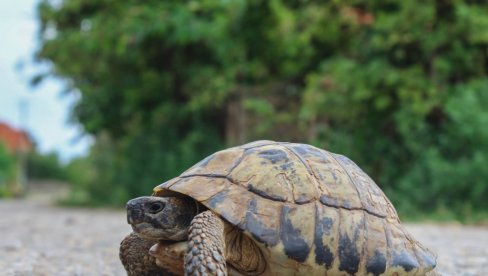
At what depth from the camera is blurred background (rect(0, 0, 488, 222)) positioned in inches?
430

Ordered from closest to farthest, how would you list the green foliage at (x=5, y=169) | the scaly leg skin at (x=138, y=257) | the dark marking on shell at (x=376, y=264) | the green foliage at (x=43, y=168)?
1. the dark marking on shell at (x=376, y=264)
2. the scaly leg skin at (x=138, y=257)
3. the green foliage at (x=5, y=169)
4. the green foliage at (x=43, y=168)

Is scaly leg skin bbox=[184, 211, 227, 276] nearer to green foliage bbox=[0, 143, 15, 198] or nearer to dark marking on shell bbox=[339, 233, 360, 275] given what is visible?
dark marking on shell bbox=[339, 233, 360, 275]

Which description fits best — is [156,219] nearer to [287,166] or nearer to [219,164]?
[219,164]

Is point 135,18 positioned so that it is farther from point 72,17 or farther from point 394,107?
point 394,107

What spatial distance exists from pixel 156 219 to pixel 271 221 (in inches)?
20.3

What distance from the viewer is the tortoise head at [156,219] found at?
292 cm

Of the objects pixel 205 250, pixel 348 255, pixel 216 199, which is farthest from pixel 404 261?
pixel 205 250

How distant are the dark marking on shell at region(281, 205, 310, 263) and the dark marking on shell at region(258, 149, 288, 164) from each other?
34 centimetres

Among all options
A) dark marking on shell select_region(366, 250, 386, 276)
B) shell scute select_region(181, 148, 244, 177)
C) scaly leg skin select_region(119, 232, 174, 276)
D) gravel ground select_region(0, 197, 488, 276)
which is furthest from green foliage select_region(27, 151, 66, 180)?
dark marking on shell select_region(366, 250, 386, 276)

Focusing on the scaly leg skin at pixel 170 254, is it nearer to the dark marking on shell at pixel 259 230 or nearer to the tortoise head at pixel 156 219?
the tortoise head at pixel 156 219

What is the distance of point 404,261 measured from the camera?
10.5 ft

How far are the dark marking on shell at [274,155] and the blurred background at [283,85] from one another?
23.8 ft

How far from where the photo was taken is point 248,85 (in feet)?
46.9

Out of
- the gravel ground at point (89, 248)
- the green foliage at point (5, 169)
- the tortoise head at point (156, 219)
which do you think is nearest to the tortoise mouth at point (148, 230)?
the tortoise head at point (156, 219)
